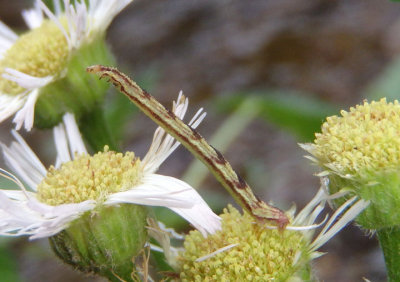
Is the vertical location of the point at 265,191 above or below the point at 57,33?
below

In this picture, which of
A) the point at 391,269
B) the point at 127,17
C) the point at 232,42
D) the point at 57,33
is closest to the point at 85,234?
the point at 391,269

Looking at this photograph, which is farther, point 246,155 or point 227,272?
point 246,155

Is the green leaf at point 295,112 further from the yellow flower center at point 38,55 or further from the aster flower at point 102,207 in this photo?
the aster flower at point 102,207

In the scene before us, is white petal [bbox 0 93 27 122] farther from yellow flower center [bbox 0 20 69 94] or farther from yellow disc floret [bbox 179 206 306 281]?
yellow disc floret [bbox 179 206 306 281]

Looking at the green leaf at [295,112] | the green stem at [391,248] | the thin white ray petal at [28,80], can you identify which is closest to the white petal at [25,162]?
the thin white ray petal at [28,80]

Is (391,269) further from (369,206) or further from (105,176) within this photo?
(105,176)

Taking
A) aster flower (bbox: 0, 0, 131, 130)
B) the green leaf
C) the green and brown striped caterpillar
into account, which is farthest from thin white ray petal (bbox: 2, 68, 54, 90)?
the green leaf

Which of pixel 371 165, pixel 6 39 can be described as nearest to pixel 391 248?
pixel 371 165
